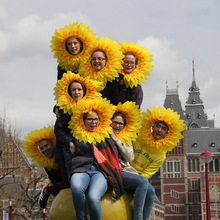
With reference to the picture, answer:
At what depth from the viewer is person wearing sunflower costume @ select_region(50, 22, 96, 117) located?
27.6 feet

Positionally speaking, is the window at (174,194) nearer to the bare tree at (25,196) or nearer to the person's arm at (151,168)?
the bare tree at (25,196)

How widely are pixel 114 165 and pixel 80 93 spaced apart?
3.62ft

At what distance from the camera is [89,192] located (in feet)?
24.4

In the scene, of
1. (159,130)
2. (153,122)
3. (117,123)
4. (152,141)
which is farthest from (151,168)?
(117,123)

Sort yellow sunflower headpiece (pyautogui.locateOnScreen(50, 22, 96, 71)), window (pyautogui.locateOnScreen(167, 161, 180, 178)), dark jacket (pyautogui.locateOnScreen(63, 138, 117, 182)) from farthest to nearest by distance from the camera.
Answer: window (pyautogui.locateOnScreen(167, 161, 180, 178)) → yellow sunflower headpiece (pyautogui.locateOnScreen(50, 22, 96, 71)) → dark jacket (pyautogui.locateOnScreen(63, 138, 117, 182))

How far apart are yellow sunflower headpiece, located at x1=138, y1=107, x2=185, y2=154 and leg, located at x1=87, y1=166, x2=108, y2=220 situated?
1.18 meters

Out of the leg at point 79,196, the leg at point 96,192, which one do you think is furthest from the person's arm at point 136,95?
the leg at point 79,196

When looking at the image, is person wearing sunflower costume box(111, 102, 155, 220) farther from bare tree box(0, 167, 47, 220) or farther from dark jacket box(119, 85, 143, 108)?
bare tree box(0, 167, 47, 220)

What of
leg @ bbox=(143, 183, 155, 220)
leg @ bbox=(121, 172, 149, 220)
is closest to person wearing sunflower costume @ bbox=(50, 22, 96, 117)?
leg @ bbox=(121, 172, 149, 220)

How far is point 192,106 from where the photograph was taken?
94.6 m

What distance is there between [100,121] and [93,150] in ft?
1.39

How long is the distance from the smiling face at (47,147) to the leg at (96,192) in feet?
4.03

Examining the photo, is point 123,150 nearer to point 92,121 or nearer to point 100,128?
point 100,128

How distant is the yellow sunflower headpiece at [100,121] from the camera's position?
782 cm
